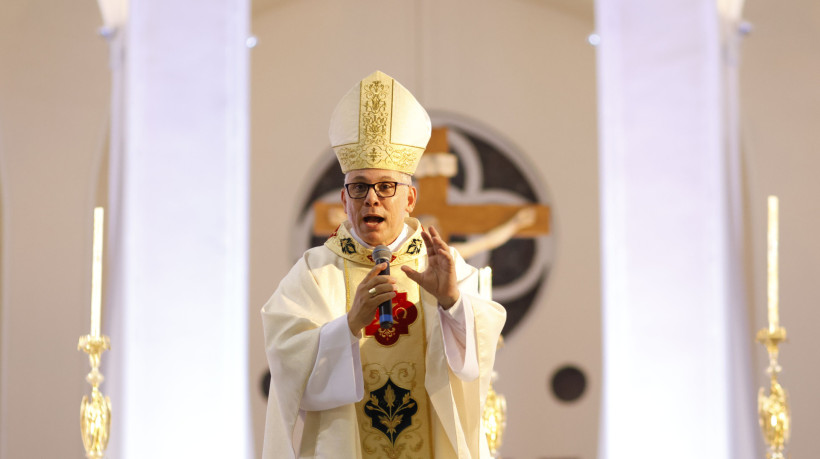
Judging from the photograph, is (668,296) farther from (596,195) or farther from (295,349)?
(295,349)

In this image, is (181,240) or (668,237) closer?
(181,240)

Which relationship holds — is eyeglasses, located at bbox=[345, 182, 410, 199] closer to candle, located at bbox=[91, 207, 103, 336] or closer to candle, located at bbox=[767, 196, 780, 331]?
candle, located at bbox=[91, 207, 103, 336]

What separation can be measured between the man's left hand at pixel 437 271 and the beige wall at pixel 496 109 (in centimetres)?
368

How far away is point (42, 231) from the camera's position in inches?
204

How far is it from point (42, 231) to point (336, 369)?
294 centimetres

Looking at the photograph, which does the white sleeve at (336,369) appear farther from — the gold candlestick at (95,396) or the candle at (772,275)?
Answer: the candle at (772,275)

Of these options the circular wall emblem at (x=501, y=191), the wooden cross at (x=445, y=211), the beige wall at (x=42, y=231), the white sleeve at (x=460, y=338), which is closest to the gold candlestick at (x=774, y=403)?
the white sleeve at (x=460, y=338)

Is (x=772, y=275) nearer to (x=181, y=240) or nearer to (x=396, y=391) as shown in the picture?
(x=396, y=391)

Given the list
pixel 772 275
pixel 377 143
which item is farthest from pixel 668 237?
pixel 377 143

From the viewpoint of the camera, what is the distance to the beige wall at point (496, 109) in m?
6.45

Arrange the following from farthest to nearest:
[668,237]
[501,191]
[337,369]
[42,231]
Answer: [501,191]
[668,237]
[42,231]
[337,369]

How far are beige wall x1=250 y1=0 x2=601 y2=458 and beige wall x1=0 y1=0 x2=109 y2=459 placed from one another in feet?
4.27

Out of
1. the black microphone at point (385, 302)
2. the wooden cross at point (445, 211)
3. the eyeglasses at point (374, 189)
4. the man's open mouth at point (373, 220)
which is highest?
the wooden cross at point (445, 211)

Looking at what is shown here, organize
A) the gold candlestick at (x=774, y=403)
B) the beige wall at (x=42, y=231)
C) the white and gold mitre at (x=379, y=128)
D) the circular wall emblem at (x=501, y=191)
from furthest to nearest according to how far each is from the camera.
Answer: the circular wall emblem at (x=501, y=191) < the beige wall at (x=42, y=231) < the gold candlestick at (x=774, y=403) < the white and gold mitre at (x=379, y=128)
